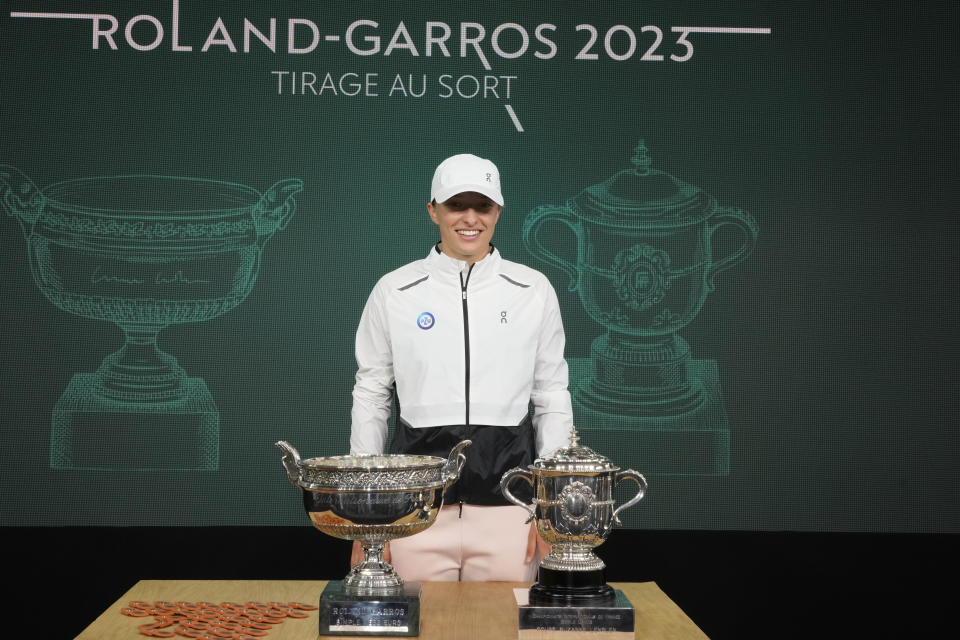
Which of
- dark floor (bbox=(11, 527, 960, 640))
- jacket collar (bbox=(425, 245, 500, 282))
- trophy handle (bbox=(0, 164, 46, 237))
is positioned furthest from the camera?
trophy handle (bbox=(0, 164, 46, 237))

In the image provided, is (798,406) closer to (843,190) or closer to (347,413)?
(843,190)

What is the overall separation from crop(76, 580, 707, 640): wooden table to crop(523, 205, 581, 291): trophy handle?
2674 mm

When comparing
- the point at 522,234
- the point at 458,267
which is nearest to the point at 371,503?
the point at 458,267

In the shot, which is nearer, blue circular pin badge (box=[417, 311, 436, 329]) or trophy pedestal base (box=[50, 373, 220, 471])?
blue circular pin badge (box=[417, 311, 436, 329])

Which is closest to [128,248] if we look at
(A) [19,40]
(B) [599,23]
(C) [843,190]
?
(A) [19,40]

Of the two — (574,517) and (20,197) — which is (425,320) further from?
(20,197)

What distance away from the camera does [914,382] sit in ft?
14.8

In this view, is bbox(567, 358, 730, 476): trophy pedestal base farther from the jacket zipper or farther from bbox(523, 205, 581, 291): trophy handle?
the jacket zipper

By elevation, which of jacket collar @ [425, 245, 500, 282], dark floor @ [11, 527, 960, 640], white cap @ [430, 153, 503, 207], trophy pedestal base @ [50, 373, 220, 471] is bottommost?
dark floor @ [11, 527, 960, 640]

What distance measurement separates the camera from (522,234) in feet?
14.8

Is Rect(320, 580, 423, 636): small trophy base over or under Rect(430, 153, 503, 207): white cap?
under

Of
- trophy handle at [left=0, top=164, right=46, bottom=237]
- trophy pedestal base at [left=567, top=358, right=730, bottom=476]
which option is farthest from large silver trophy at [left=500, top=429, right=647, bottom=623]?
trophy handle at [left=0, top=164, right=46, bottom=237]

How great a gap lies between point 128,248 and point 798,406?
2.90 metres

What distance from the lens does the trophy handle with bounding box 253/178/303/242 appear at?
4.48 metres
